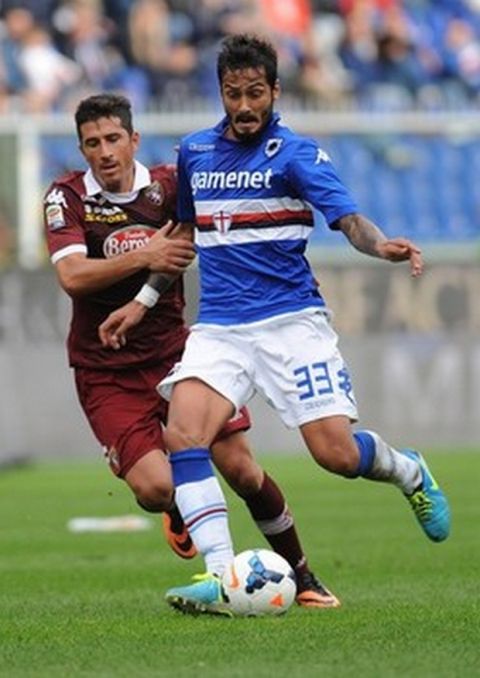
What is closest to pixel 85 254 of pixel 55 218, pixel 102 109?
pixel 55 218

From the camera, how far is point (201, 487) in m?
9.04

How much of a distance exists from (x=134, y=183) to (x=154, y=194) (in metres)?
0.11

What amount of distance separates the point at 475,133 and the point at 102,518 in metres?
8.51

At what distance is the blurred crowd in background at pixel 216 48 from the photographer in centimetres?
2391

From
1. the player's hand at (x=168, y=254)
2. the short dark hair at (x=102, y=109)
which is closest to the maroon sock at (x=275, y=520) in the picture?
the player's hand at (x=168, y=254)

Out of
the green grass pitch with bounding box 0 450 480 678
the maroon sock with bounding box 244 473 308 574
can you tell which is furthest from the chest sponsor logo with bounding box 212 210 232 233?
the green grass pitch with bounding box 0 450 480 678

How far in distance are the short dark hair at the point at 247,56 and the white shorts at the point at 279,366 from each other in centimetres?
106

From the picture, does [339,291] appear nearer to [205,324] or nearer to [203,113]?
[203,113]

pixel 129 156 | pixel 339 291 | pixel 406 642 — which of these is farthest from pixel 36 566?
pixel 339 291

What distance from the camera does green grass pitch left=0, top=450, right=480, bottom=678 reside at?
7.43 m

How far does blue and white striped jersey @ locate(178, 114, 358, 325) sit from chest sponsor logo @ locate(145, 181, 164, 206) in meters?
0.82

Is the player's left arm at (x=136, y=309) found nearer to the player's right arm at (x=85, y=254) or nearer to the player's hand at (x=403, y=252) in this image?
the player's right arm at (x=85, y=254)

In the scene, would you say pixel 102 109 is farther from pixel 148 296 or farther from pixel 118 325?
pixel 118 325

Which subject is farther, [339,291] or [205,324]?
[339,291]
